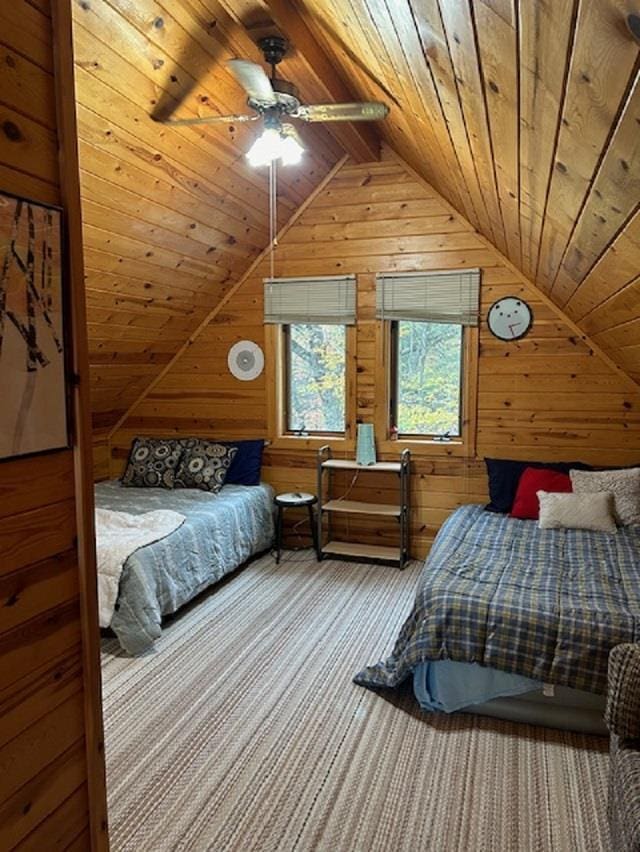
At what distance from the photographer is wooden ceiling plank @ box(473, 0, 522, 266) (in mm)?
1008

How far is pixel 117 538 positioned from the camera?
319 cm

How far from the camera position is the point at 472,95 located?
145 cm

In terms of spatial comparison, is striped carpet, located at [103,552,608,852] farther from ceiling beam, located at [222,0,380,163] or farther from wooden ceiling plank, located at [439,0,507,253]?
ceiling beam, located at [222,0,380,163]

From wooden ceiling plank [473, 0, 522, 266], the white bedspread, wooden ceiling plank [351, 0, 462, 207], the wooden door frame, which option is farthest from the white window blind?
the wooden door frame

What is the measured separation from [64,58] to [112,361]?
343 centimetres

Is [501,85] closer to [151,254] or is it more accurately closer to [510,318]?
[151,254]

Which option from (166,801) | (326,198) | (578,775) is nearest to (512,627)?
(578,775)

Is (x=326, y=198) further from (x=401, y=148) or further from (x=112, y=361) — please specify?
(x=112, y=361)

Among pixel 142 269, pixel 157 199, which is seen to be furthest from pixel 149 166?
pixel 142 269

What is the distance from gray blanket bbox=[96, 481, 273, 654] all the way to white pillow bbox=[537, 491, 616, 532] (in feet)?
6.63

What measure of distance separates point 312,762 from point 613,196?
213cm

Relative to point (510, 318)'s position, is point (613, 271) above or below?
below

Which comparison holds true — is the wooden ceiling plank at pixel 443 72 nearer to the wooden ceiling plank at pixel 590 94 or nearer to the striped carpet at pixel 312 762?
the wooden ceiling plank at pixel 590 94

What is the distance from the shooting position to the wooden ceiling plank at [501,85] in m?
1.01
